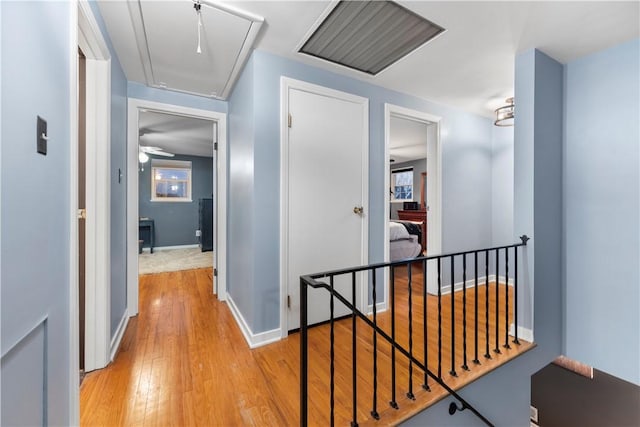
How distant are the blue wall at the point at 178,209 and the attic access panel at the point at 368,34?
516 cm

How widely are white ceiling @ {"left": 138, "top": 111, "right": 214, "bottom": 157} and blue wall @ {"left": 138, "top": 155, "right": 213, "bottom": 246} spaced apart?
50 cm

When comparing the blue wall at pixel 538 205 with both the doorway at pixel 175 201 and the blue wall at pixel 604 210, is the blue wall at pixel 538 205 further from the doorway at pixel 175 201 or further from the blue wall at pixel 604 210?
the doorway at pixel 175 201

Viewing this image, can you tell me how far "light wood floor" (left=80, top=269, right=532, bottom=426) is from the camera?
4.50ft

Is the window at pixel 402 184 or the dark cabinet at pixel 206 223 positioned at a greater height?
the window at pixel 402 184

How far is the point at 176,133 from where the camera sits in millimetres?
4438

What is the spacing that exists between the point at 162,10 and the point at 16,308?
67.6 inches

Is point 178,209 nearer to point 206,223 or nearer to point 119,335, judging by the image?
point 206,223

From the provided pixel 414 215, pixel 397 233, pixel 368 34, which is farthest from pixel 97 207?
pixel 414 215

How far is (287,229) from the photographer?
2.17 metres

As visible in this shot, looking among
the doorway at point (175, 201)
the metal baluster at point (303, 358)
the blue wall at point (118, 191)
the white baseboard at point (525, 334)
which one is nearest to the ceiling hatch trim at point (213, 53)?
the blue wall at point (118, 191)

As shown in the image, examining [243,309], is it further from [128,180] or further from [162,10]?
[162,10]

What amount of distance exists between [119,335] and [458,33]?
3.36 metres

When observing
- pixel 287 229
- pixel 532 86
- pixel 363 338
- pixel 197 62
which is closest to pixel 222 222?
pixel 287 229

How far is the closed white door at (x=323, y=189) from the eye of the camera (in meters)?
2.21
